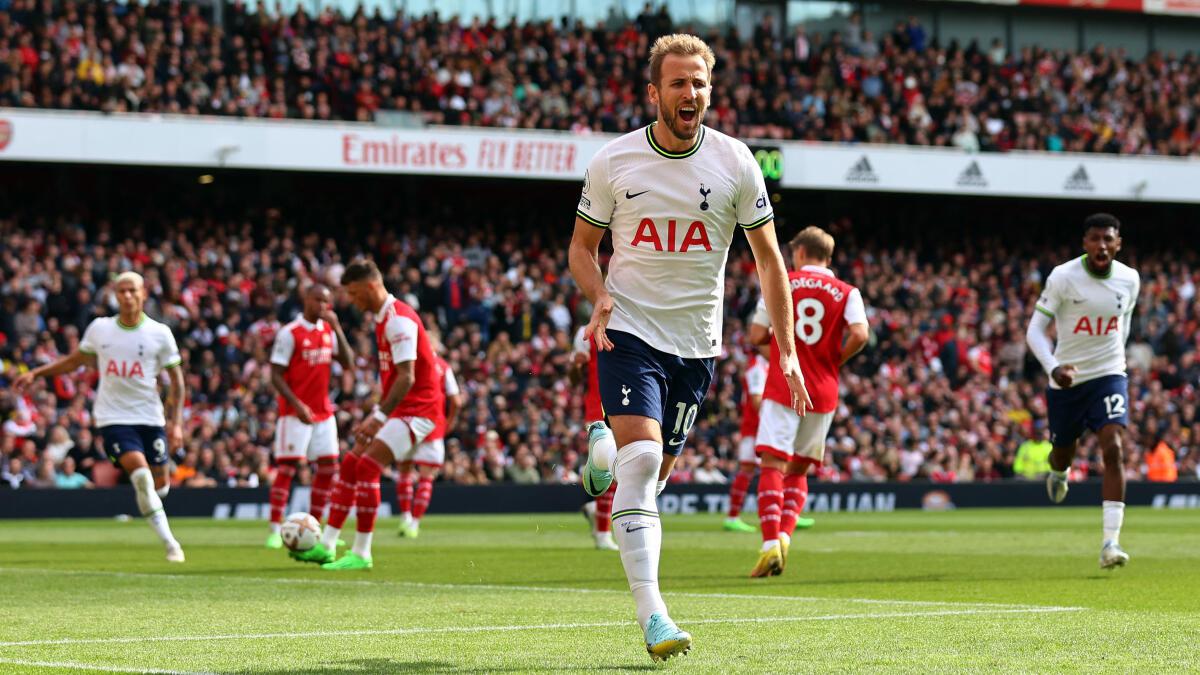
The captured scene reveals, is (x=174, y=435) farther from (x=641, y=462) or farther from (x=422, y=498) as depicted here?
(x=641, y=462)

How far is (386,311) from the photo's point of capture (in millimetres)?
12969

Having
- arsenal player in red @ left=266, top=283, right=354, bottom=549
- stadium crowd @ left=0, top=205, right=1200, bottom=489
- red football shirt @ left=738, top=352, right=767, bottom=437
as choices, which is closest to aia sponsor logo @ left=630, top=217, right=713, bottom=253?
arsenal player in red @ left=266, top=283, right=354, bottom=549

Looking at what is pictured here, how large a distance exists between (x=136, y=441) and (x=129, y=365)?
63 cm

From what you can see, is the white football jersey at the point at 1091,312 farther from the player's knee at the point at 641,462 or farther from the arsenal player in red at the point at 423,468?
the arsenal player in red at the point at 423,468

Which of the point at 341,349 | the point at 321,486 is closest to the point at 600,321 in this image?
the point at 321,486

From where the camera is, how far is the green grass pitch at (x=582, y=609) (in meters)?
6.87

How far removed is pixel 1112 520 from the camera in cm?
1252

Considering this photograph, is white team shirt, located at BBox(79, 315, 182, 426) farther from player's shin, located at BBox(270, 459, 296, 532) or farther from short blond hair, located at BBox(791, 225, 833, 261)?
short blond hair, located at BBox(791, 225, 833, 261)

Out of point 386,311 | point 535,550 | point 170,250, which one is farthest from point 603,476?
point 170,250

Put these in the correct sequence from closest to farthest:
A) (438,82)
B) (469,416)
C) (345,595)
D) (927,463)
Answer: (345,595) < (469,416) < (927,463) < (438,82)

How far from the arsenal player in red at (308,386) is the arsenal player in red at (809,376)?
5.04 metres

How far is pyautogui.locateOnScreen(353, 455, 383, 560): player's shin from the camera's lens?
41.6 feet

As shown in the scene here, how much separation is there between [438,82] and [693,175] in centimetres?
2830

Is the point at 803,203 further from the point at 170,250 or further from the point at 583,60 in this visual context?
the point at 170,250
